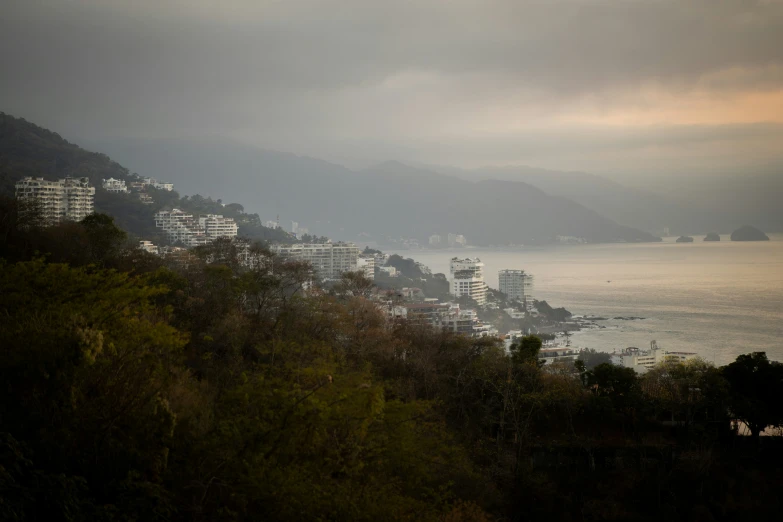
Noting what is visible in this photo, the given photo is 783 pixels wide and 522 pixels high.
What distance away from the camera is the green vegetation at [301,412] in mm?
5555

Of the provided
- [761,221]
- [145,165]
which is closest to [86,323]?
[761,221]

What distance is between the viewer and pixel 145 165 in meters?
88.2

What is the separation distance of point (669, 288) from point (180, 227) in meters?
34.0

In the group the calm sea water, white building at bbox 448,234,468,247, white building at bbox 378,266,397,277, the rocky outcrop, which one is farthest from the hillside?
the rocky outcrop

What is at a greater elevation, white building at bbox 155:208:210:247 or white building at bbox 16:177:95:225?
white building at bbox 16:177:95:225

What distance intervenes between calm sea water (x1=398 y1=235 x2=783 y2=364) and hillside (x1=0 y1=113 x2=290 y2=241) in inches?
786

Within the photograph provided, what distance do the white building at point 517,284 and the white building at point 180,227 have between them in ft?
67.8

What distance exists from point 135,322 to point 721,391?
12.8 metres

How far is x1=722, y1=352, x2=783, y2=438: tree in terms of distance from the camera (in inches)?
553

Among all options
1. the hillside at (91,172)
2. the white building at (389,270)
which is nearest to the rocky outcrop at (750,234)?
the white building at (389,270)

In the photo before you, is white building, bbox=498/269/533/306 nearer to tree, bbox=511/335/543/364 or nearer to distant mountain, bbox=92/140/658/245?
tree, bbox=511/335/543/364

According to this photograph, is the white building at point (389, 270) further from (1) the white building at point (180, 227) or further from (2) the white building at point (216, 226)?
(1) the white building at point (180, 227)

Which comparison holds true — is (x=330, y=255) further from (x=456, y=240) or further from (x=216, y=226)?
(x=456, y=240)

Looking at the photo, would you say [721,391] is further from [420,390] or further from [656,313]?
[656,313]
